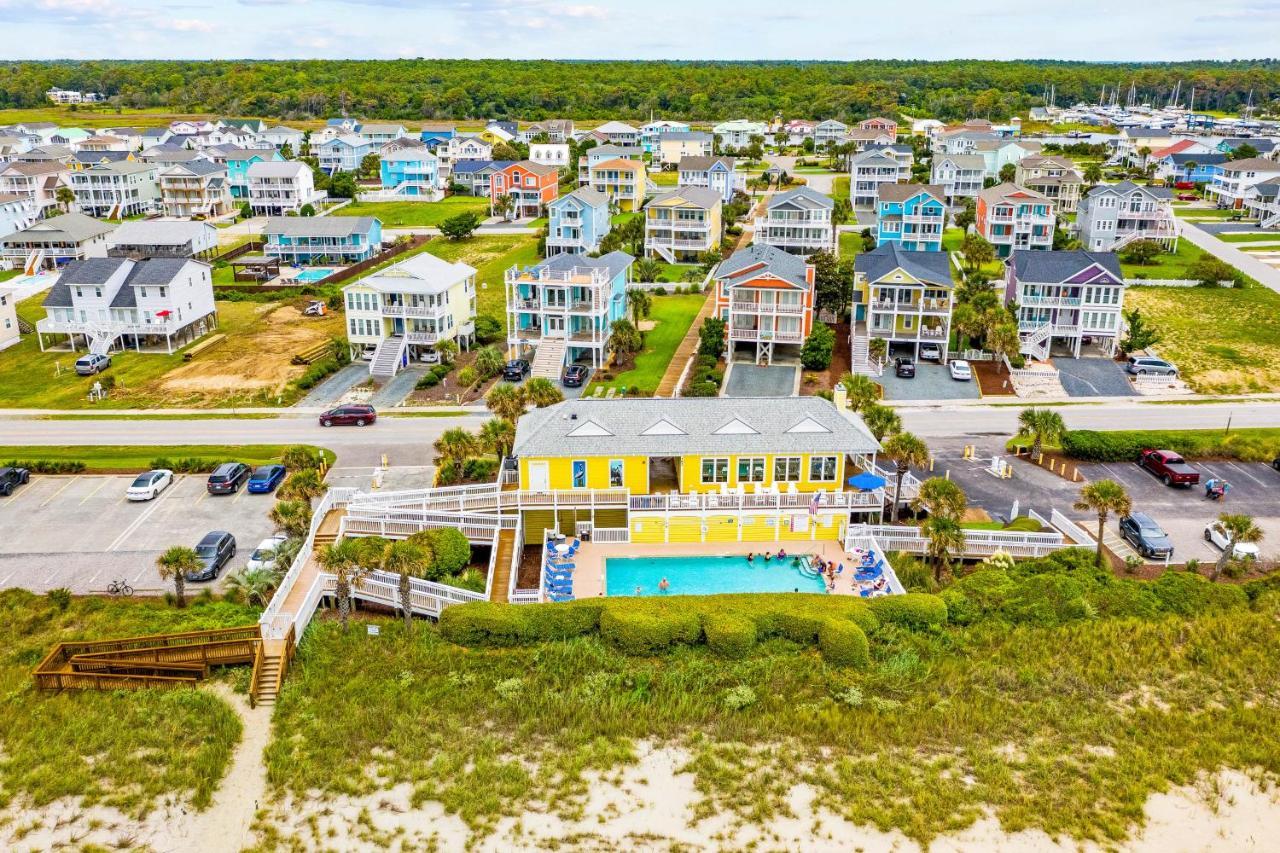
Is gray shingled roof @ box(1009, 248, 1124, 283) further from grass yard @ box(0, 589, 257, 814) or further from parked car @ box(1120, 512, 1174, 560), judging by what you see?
grass yard @ box(0, 589, 257, 814)

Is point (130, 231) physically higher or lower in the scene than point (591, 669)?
higher

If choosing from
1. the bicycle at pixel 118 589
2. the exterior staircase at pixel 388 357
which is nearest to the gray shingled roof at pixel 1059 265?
the exterior staircase at pixel 388 357

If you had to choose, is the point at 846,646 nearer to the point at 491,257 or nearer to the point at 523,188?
the point at 491,257

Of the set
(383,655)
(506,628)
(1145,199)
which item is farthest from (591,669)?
(1145,199)

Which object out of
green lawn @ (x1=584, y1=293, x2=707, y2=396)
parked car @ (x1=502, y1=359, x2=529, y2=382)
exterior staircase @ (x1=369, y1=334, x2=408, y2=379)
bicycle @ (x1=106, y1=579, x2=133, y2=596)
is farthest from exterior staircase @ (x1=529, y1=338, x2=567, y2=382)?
bicycle @ (x1=106, y1=579, x2=133, y2=596)

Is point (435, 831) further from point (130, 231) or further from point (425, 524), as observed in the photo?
point (130, 231)

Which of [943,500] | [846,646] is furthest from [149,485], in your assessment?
[943,500]
